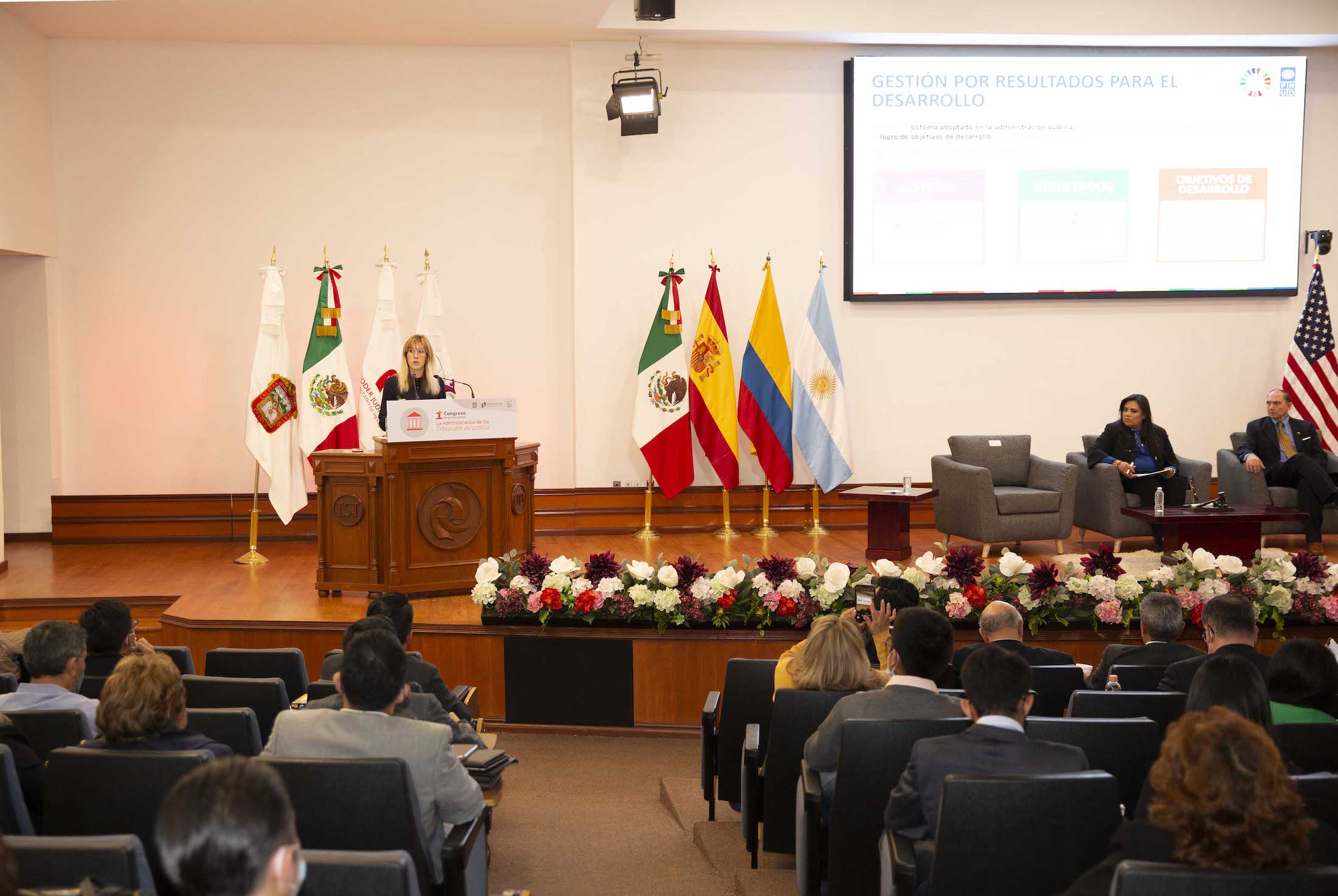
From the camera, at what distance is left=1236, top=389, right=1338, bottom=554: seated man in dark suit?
819 centimetres

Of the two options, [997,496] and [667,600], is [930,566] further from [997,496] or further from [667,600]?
[997,496]

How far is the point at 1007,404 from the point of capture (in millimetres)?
9523

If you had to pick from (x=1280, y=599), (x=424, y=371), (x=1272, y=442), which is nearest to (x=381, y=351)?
(x=424, y=371)

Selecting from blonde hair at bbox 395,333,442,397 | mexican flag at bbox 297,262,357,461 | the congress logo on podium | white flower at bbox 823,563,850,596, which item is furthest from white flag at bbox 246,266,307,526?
white flower at bbox 823,563,850,596

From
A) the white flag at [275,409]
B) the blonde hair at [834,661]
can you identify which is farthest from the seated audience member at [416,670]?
the white flag at [275,409]

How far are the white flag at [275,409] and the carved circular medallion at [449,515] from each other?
2.15m

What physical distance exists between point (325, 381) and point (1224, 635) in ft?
21.1

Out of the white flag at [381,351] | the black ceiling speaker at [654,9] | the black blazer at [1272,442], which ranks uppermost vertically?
the black ceiling speaker at [654,9]

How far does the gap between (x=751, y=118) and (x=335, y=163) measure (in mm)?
3301

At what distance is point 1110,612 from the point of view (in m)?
5.37

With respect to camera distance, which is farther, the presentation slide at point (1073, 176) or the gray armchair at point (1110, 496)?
the presentation slide at point (1073, 176)

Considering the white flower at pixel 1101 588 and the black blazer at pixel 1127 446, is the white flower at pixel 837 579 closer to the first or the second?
the white flower at pixel 1101 588

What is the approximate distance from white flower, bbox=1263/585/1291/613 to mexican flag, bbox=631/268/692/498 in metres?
4.62

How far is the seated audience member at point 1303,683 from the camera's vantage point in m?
3.10
